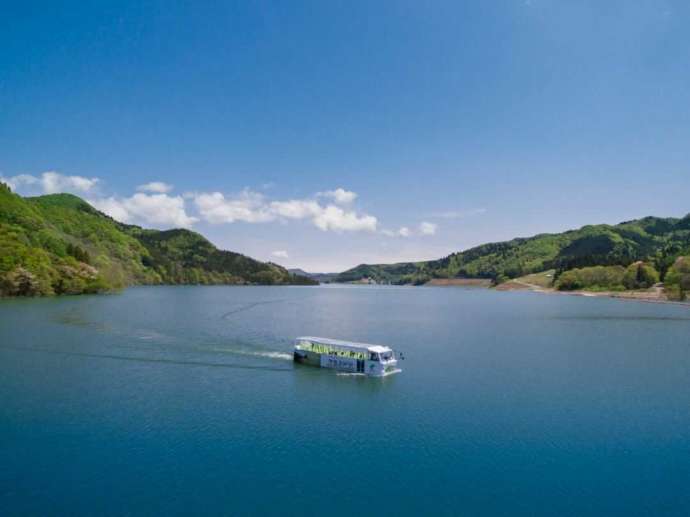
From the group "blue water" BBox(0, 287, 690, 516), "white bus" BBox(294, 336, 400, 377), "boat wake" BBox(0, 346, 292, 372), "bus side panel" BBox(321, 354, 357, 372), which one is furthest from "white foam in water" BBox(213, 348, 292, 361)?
"bus side panel" BBox(321, 354, 357, 372)

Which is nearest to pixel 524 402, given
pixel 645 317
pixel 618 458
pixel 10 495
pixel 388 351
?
pixel 618 458

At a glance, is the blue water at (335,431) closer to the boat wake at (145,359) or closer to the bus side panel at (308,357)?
the boat wake at (145,359)

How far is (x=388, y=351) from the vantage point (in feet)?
210

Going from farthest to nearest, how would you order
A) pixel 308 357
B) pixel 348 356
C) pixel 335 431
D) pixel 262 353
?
pixel 262 353, pixel 308 357, pixel 348 356, pixel 335 431

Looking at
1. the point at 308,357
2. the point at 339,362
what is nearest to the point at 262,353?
the point at 308,357

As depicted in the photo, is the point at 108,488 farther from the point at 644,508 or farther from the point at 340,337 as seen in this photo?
the point at 340,337

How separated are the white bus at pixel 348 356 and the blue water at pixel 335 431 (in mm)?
2105

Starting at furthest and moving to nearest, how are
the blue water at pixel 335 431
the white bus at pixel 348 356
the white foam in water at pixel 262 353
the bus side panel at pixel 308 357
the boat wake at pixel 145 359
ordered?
the white foam in water at pixel 262 353, the bus side panel at pixel 308 357, the boat wake at pixel 145 359, the white bus at pixel 348 356, the blue water at pixel 335 431

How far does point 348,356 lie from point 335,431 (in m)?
22.6

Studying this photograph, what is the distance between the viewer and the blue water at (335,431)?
30.4m

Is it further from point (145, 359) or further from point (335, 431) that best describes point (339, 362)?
point (145, 359)

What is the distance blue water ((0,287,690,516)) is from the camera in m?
30.4

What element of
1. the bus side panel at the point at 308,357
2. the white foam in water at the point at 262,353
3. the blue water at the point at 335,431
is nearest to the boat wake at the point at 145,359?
the blue water at the point at 335,431

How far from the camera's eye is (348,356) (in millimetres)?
64562
